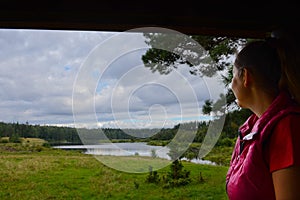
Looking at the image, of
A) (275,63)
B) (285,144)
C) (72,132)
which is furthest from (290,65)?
(72,132)

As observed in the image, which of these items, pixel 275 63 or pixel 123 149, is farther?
pixel 123 149

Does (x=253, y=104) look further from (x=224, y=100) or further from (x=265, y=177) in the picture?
(x=224, y=100)

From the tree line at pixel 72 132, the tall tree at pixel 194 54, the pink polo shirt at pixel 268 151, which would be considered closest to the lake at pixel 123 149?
the tree line at pixel 72 132

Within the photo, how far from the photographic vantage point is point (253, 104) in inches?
36.2

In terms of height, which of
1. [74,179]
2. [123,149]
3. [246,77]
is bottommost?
[74,179]

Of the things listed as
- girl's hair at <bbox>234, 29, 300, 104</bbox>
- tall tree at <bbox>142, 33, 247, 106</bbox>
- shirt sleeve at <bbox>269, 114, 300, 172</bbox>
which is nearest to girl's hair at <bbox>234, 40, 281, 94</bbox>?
girl's hair at <bbox>234, 29, 300, 104</bbox>

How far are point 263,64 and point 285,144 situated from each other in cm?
22

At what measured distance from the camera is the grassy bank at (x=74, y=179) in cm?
149

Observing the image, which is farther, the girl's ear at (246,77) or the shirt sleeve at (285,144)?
the girl's ear at (246,77)

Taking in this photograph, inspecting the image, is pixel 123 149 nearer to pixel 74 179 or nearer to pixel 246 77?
pixel 74 179

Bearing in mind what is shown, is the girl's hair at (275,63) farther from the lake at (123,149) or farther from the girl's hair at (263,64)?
the lake at (123,149)

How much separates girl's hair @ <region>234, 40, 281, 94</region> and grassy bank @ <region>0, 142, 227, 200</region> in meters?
0.80

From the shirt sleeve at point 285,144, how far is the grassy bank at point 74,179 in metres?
0.85

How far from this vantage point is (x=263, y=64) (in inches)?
35.3
